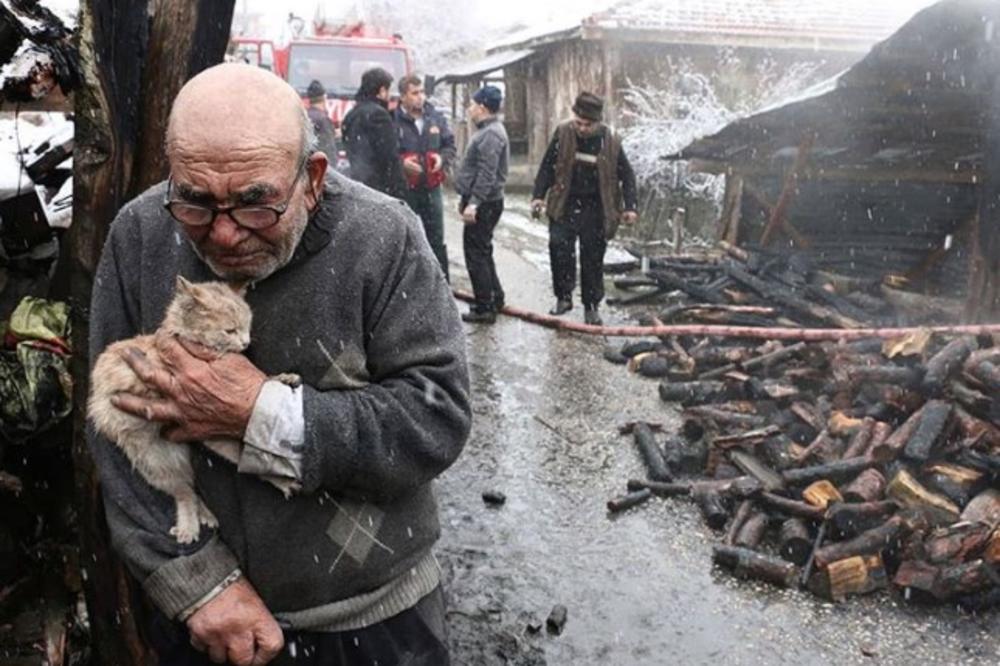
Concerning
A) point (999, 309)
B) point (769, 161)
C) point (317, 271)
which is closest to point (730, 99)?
point (769, 161)

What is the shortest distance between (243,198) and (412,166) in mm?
8192

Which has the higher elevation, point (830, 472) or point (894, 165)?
point (894, 165)

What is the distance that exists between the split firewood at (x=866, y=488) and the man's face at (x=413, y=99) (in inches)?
276

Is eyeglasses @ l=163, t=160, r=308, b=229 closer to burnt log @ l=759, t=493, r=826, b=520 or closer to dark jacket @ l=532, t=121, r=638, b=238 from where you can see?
burnt log @ l=759, t=493, r=826, b=520

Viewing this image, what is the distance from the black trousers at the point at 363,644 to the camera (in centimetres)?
205

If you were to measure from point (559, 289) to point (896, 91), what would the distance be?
403 centimetres

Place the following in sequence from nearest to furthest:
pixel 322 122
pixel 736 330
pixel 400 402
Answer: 1. pixel 400 402
2. pixel 736 330
3. pixel 322 122

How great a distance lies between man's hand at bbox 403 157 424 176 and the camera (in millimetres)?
9773

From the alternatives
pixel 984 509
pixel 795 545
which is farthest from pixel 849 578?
pixel 984 509

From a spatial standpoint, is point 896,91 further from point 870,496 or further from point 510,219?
point 510,219

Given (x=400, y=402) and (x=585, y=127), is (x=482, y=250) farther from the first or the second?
(x=400, y=402)

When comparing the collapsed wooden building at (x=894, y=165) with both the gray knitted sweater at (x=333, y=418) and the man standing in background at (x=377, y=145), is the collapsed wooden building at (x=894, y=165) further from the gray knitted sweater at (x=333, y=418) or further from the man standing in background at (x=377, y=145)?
the gray knitted sweater at (x=333, y=418)

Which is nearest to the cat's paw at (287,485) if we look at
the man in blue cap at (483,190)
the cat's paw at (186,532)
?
the cat's paw at (186,532)

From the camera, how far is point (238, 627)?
1.94 m
